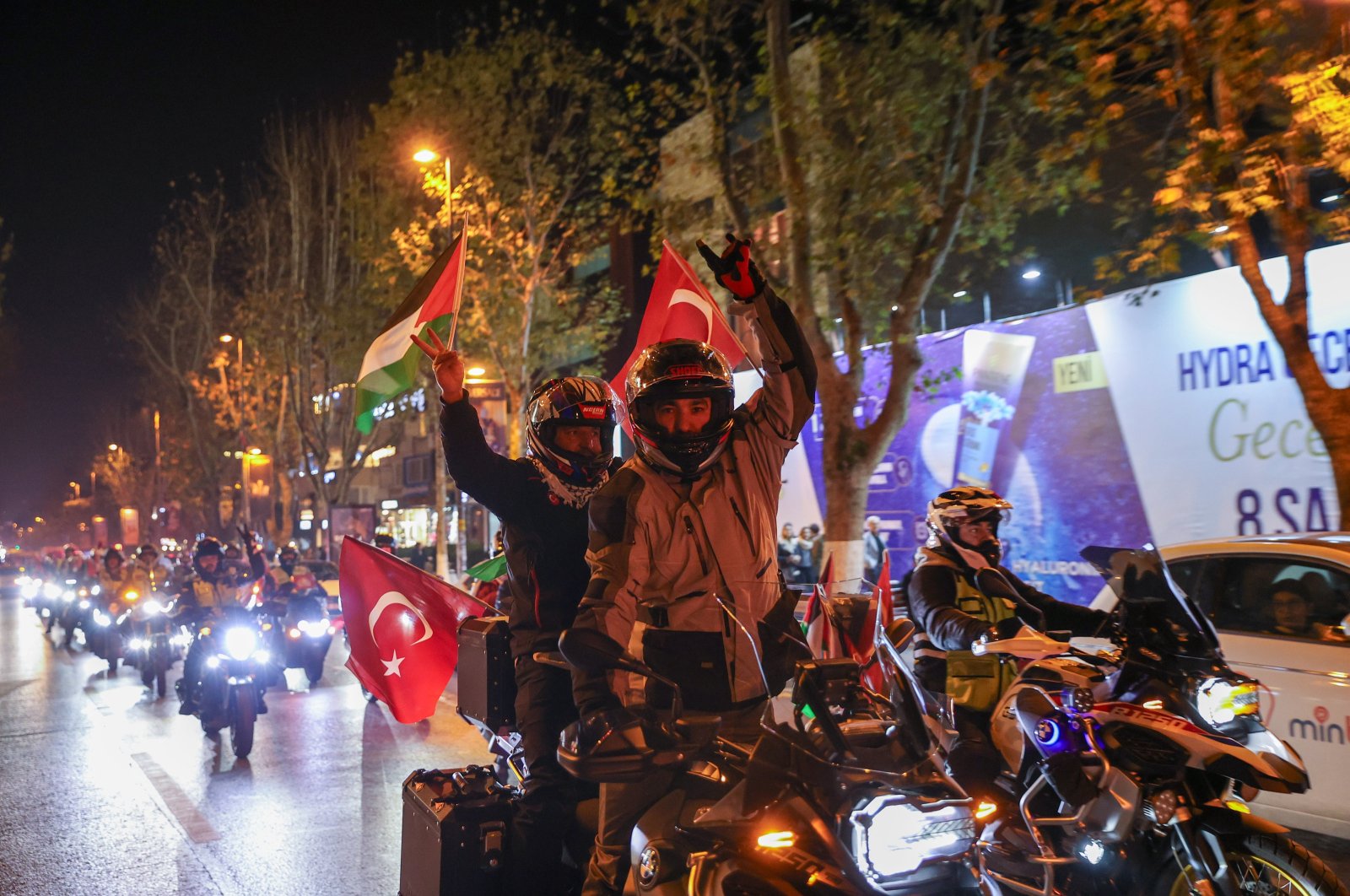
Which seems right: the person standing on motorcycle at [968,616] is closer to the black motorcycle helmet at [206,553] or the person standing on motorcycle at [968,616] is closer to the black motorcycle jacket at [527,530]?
the black motorcycle jacket at [527,530]

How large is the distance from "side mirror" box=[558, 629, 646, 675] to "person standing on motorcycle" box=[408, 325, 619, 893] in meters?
1.50

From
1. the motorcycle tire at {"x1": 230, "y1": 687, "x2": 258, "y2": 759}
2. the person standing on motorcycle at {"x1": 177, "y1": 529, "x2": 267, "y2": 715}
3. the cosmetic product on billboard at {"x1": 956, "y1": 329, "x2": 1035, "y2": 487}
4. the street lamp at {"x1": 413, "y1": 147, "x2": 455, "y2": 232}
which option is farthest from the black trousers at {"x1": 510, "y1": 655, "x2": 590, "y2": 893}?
the street lamp at {"x1": 413, "y1": 147, "x2": 455, "y2": 232}

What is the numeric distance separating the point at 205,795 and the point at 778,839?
6.87 meters

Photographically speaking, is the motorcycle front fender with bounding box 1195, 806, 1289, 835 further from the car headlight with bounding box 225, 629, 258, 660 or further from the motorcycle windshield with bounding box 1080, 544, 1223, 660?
the car headlight with bounding box 225, 629, 258, 660

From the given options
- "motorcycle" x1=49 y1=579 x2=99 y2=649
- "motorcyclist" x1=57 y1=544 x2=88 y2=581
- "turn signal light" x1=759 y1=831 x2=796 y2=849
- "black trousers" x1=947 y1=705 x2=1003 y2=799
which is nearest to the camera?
"turn signal light" x1=759 y1=831 x2=796 y2=849

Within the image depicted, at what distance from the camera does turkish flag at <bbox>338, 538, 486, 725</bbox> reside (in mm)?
7012

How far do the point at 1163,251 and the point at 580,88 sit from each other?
17.0 meters

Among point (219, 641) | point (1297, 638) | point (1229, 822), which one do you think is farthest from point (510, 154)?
point (1229, 822)

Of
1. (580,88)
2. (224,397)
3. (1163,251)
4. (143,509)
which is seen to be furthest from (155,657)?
A: (143,509)

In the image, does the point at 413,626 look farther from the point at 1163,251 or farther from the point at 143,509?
the point at 143,509

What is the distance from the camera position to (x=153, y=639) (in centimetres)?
1391

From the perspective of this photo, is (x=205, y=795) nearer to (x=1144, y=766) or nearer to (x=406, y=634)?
(x=406, y=634)

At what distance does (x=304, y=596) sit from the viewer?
13375 mm

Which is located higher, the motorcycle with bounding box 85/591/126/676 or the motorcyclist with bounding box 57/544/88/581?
the motorcyclist with bounding box 57/544/88/581
